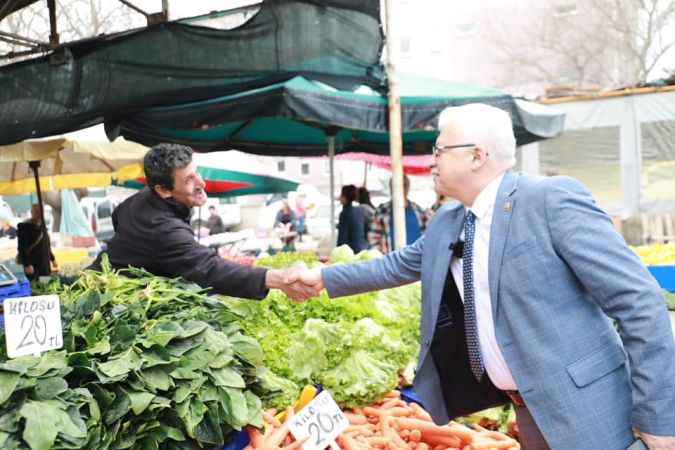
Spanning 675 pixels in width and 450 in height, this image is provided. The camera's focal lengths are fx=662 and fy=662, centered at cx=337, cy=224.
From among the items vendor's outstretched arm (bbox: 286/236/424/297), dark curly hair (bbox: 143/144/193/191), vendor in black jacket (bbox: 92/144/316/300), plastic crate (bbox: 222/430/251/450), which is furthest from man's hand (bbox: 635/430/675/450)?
dark curly hair (bbox: 143/144/193/191)

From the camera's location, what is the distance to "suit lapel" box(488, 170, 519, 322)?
2.09 m

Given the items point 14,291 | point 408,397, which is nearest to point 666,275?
point 408,397

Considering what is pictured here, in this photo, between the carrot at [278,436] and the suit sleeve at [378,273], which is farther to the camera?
the carrot at [278,436]

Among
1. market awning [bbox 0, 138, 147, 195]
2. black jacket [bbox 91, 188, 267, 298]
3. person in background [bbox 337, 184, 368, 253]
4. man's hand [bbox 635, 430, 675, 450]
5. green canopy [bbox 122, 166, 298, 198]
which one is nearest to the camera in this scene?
man's hand [bbox 635, 430, 675, 450]

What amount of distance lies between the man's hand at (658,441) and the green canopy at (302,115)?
11.5 feet

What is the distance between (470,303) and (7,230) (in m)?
24.4

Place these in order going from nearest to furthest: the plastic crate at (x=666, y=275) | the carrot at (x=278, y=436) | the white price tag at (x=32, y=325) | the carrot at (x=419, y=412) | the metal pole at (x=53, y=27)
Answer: the white price tag at (x=32, y=325) < the carrot at (x=278, y=436) < the carrot at (x=419, y=412) < the metal pole at (x=53, y=27) < the plastic crate at (x=666, y=275)

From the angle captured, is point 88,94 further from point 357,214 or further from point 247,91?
point 357,214

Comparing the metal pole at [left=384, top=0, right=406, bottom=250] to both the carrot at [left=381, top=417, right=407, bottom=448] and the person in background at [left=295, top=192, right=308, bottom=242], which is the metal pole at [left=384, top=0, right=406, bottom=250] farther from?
the person in background at [left=295, top=192, right=308, bottom=242]

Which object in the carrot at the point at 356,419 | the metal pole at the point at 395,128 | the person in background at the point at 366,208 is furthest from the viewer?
the person in background at the point at 366,208


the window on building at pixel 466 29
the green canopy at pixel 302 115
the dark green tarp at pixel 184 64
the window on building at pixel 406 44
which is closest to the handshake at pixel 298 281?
the green canopy at pixel 302 115

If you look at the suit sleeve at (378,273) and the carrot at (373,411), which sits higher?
the suit sleeve at (378,273)

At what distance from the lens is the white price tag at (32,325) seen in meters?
2.21

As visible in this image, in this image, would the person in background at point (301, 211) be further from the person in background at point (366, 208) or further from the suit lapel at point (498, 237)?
the suit lapel at point (498, 237)
